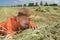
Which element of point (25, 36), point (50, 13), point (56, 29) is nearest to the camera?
point (25, 36)

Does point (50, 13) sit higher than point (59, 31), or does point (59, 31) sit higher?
point (59, 31)

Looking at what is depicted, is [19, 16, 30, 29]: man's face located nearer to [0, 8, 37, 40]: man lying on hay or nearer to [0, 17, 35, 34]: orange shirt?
[0, 8, 37, 40]: man lying on hay

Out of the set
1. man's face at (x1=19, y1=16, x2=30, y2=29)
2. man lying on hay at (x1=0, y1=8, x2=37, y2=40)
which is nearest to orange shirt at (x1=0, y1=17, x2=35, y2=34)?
man lying on hay at (x1=0, y1=8, x2=37, y2=40)

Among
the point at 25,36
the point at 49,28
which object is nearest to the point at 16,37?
the point at 25,36

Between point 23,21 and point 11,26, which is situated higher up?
point 23,21

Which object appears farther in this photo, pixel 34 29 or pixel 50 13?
pixel 50 13

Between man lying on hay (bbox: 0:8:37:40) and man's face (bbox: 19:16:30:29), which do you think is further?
man's face (bbox: 19:16:30:29)

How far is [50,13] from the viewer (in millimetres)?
31109

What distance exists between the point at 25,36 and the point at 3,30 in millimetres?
675

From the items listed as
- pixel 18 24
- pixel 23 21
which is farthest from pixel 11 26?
pixel 23 21

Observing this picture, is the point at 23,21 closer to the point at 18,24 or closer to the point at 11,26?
the point at 18,24

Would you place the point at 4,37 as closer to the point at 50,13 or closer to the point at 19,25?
the point at 19,25

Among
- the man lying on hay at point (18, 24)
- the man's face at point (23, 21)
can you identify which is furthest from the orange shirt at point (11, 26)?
the man's face at point (23, 21)

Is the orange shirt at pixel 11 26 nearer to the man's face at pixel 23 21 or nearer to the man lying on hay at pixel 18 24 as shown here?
the man lying on hay at pixel 18 24
